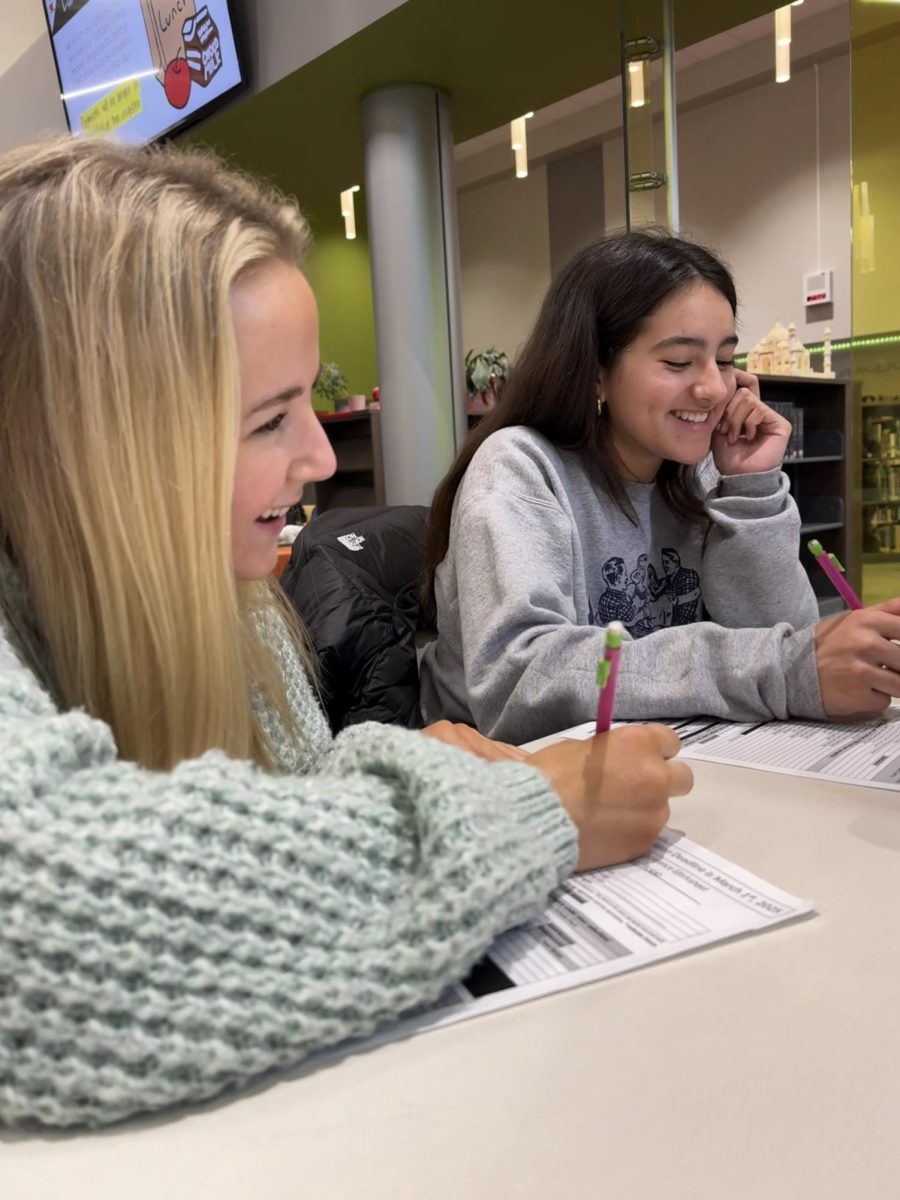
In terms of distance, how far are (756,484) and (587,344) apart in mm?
316

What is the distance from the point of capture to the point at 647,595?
1.31 m

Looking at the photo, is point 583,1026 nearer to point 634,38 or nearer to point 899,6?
point 634,38

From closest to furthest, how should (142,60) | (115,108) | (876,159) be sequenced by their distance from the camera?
(876,159), (142,60), (115,108)

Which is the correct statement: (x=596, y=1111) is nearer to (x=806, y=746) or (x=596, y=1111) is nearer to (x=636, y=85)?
(x=806, y=746)

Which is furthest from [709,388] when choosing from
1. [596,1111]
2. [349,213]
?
[349,213]

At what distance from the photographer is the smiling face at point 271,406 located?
61cm

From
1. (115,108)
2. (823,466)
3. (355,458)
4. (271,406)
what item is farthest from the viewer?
(355,458)

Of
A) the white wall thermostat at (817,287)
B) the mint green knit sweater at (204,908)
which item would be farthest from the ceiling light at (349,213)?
the mint green knit sweater at (204,908)

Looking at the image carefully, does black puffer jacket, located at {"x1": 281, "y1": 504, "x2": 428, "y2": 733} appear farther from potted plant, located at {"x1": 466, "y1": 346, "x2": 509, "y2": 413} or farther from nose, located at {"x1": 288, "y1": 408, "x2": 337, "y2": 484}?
potted plant, located at {"x1": 466, "y1": 346, "x2": 509, "y2": 413}

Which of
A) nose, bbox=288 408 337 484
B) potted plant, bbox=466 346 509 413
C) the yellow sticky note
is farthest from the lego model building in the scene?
nose, bbox=288 408 337 484

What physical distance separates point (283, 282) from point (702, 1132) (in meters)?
0.54

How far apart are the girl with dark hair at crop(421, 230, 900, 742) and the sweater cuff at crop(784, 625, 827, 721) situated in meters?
0.18

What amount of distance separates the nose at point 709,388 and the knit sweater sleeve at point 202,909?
0.96 meters

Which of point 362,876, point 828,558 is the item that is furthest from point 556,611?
point 362,876
